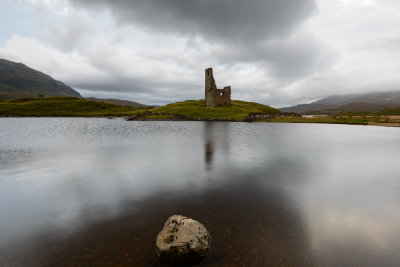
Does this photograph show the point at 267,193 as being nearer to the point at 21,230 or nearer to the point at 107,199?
the point at 107,199

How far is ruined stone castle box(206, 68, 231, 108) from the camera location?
97.7m

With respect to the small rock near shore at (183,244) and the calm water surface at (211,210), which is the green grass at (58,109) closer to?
the calm water surface at (211,210)

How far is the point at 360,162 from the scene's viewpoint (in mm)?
18328

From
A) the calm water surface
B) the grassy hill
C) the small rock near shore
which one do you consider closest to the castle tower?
the grassy hill

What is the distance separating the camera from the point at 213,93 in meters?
99.4

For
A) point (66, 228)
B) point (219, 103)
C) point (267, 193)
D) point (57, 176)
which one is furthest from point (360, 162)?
point (219, 103)

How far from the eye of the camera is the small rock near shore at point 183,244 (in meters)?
5.98

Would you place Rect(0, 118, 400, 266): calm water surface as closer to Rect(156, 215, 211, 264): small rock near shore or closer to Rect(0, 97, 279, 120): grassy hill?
Rect(156, 215, 211, 264): small rock near shore

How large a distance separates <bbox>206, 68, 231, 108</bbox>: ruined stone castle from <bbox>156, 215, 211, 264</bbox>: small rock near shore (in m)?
95.7

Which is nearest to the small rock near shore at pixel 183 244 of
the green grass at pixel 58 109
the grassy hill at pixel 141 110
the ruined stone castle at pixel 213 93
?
the grassy hill at pixel 141 110

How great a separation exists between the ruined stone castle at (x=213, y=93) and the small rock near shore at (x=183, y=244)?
3766 inches

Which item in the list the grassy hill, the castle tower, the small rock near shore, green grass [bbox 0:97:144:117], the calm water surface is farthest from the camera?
green grass [bbox 0:97:144:117]

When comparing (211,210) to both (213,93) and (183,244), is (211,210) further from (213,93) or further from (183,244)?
(213,93)

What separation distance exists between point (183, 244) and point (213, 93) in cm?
9667
